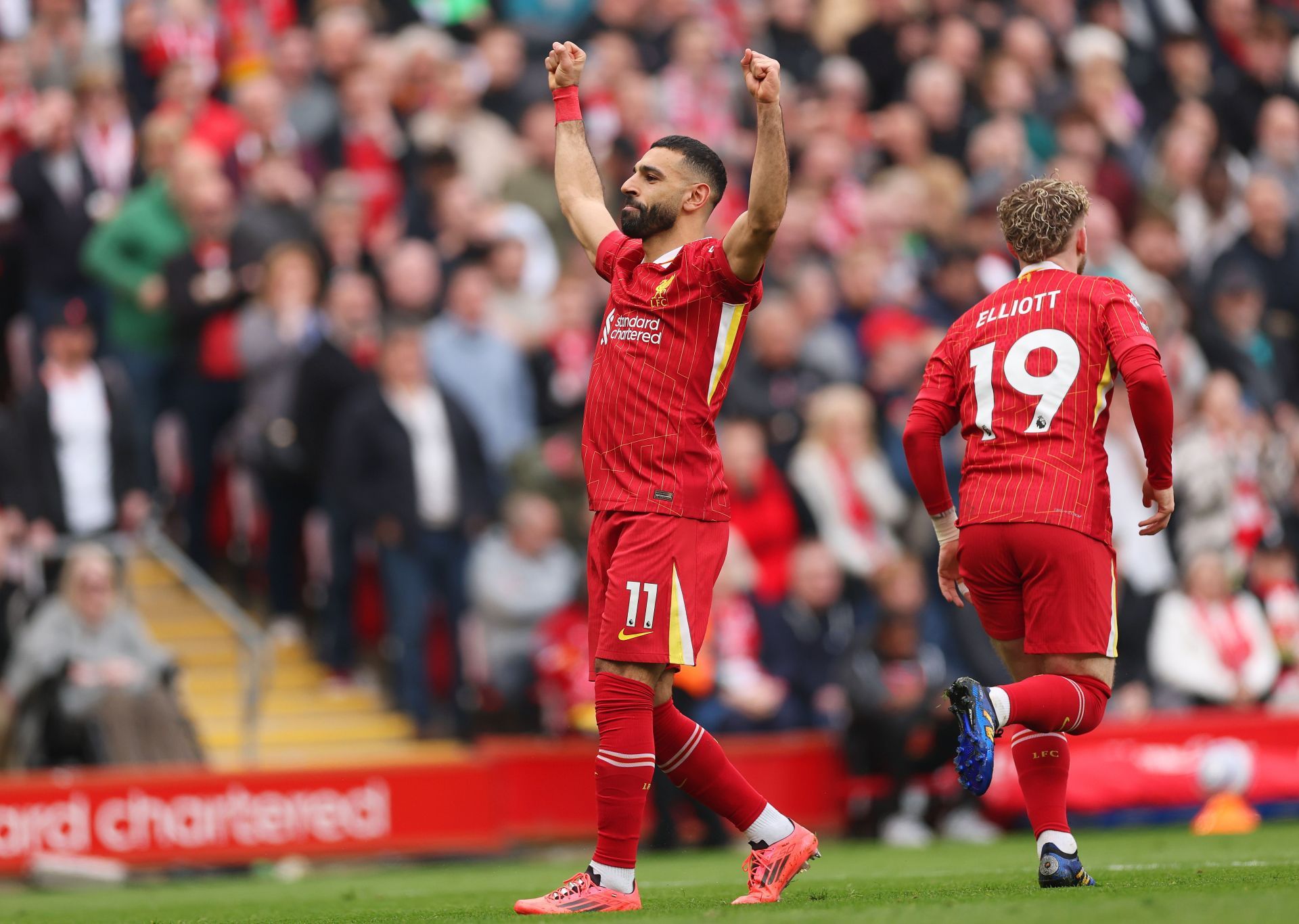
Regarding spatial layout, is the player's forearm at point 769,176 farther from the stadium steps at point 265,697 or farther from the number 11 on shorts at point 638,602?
the stadium steps at point 265,697

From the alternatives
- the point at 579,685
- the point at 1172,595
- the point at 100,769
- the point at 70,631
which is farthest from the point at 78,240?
the point at 1172,595

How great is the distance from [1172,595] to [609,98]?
6058mm

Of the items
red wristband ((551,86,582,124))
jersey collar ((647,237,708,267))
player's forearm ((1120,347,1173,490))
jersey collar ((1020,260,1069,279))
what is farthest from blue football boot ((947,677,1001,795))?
red wristband ((551,86,582,124))

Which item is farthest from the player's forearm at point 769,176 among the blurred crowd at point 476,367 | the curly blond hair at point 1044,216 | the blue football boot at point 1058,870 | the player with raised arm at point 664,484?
the blurred crowd at point 476,367

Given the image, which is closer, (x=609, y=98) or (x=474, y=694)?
(x=474, y=694)

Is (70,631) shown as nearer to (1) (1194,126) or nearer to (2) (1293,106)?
(1) (1194,126)

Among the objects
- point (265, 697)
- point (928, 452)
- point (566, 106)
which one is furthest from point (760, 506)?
point (928, 452)

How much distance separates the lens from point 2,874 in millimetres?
11000

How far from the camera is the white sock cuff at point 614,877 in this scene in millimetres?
6699

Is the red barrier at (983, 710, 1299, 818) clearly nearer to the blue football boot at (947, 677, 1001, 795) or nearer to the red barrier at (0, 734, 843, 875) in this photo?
the red barrier at (0, 734, 843, 875)

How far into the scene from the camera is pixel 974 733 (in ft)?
21.1

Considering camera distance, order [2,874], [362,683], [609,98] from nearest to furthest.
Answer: [2,874]
[362,683]
[609,98]

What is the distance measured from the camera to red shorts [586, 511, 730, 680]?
6.72m

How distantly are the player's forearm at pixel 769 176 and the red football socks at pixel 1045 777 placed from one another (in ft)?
6.74
